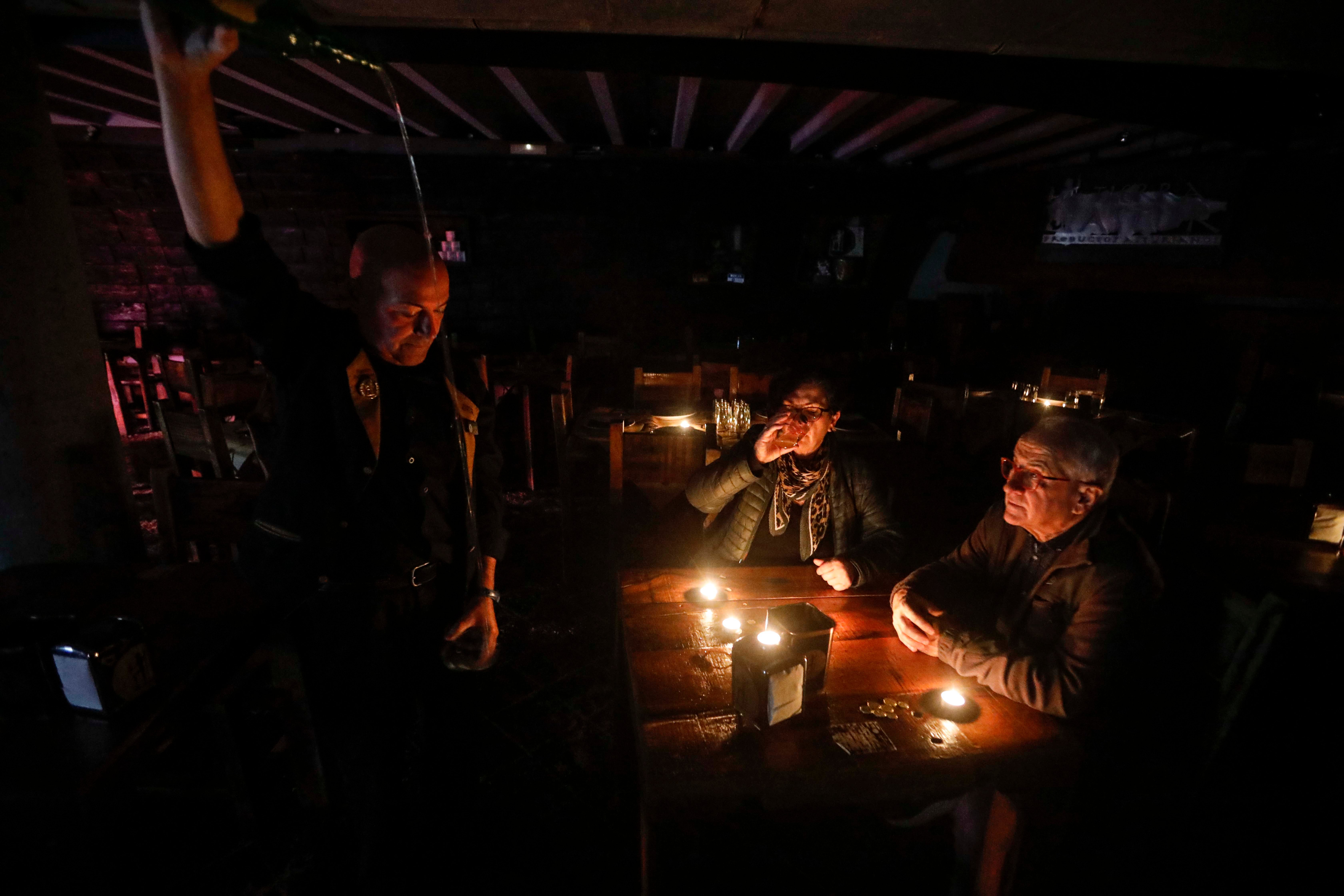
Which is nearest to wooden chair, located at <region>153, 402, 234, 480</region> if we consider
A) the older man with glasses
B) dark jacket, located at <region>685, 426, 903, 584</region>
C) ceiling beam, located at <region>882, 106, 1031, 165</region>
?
dark jacket, located at <region>685, 426, 903, 584</region>

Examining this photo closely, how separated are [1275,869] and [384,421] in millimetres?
3784

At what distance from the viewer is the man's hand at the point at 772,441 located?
2674mm

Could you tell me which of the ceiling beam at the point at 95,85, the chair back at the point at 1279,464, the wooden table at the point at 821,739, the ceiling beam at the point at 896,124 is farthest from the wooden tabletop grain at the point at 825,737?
the ceiling beam at the point at 95,85

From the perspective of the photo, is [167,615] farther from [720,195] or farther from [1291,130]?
[720,195]

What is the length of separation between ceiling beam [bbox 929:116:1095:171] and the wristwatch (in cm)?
519

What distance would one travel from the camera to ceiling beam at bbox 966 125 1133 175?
5566 mm

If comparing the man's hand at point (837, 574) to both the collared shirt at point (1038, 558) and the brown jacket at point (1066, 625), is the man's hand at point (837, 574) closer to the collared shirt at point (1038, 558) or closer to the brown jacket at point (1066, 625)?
the brown jacket at point (1066, 625)

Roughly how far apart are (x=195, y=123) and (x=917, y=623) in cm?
230

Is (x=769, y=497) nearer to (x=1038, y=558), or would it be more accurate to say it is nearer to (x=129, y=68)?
(x=1038, y=558)

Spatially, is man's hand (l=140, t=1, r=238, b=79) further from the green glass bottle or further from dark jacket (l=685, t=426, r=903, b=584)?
dark jacket (l=685, t=426, r=903, b=584)

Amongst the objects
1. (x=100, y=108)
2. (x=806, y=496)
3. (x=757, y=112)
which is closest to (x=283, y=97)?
(x=100, y=108)

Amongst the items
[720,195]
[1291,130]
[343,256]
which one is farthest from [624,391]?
[1291,130]

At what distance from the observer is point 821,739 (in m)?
1.56

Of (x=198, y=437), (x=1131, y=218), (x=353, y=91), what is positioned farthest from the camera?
(x=1131, y=218)
